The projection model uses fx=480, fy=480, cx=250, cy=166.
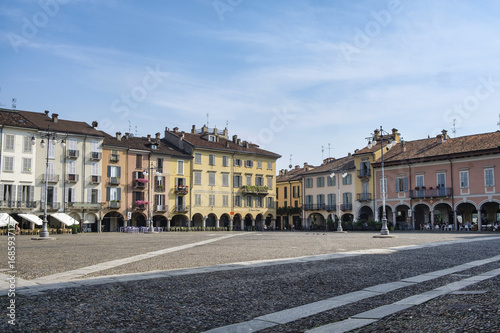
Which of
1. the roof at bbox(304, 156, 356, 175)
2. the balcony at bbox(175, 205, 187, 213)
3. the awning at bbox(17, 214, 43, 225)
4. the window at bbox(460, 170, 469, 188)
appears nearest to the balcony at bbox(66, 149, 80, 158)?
the awning at bbox(17, 214, 43, 225)

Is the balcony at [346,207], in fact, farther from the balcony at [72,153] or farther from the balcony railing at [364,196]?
the balcony at [72,153]

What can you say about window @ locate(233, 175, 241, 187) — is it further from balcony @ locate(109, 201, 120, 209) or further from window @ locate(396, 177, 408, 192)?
window @ locate(396, 177, 408, 192)

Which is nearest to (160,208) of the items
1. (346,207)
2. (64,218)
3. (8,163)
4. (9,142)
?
(64,218)

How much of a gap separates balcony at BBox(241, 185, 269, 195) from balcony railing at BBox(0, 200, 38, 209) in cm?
2857

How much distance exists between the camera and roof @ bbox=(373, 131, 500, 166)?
5103cm

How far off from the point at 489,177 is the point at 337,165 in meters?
24.1

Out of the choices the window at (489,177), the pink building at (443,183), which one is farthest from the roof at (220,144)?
the window at (489,177)

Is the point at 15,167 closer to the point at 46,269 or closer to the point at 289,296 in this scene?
the point at 46,269

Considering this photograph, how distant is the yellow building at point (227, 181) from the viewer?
64.6 meters

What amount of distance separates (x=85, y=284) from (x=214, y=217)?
58555 mm

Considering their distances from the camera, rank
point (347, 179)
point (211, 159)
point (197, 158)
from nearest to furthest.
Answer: point (197, 158), point (211, 159), point (347, 179)

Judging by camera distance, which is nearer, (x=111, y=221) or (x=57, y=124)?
(x=57, y=124)

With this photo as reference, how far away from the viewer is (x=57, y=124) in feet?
182

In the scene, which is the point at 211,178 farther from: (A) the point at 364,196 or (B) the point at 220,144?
(A) the point at 364,196
